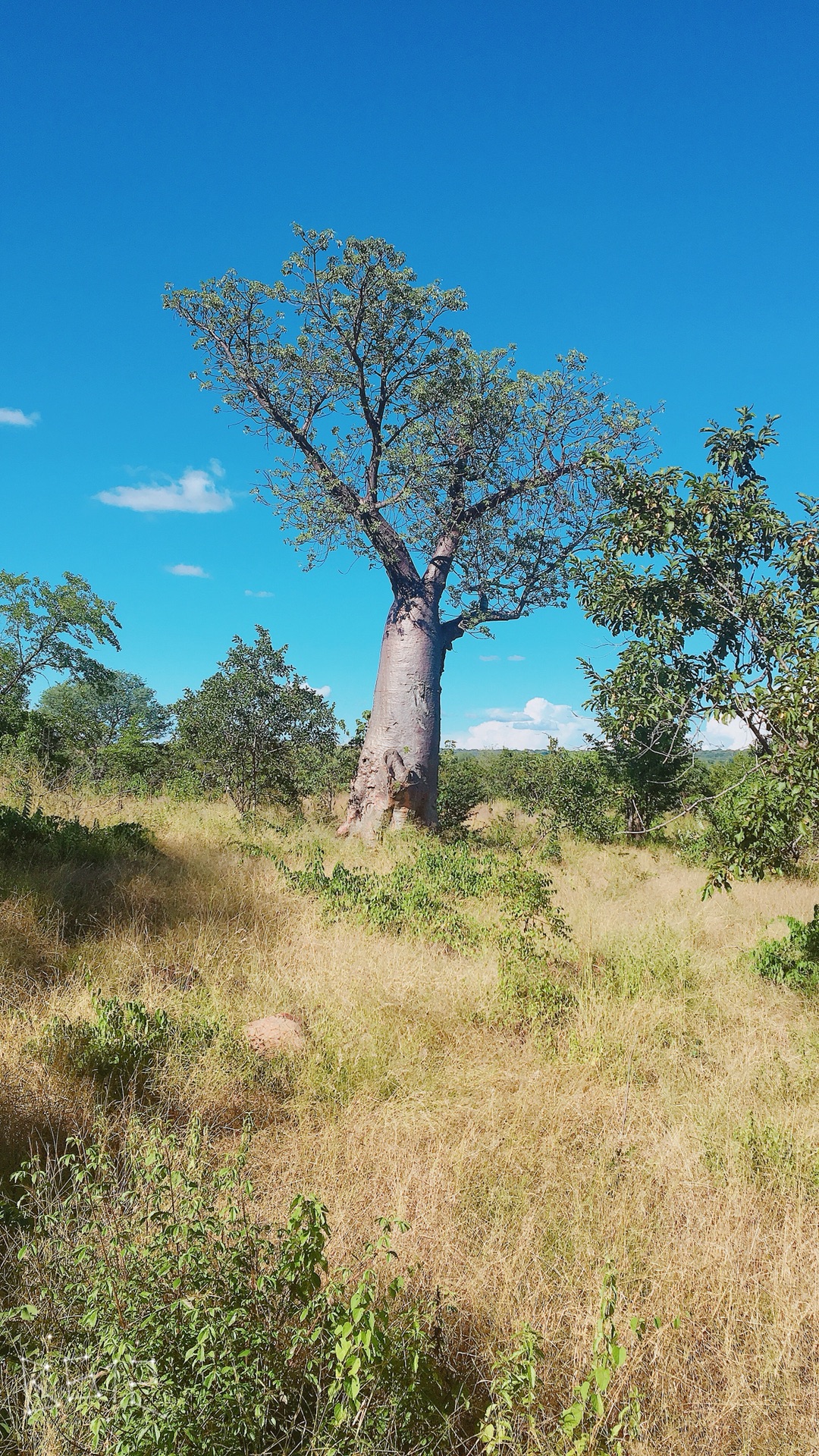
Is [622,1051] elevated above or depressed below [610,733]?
below

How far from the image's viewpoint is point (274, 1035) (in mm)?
4410

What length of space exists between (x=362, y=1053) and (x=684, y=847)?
8570mm

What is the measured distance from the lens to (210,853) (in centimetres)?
820

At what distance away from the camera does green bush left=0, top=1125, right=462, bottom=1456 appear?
1.82 meters

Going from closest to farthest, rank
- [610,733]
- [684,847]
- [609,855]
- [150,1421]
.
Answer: [150,1421] → [610,733] → [684,847] → [609,855]

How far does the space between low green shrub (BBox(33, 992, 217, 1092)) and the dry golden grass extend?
0.46 ft

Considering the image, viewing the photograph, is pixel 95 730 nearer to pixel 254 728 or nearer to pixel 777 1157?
pixel 254 728

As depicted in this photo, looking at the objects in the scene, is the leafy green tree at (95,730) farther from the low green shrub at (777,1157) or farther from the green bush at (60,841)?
the low green shrub at (777,1157)

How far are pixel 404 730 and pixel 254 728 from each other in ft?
10.4

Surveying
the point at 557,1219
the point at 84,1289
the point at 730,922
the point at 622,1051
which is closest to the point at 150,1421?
the point at 84,1289

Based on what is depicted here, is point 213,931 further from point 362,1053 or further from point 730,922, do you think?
point 730,922

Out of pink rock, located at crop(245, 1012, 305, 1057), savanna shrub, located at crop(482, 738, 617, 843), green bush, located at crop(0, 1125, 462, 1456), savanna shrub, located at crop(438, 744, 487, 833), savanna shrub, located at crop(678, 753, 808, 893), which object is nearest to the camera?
green bush, located at crop(0, 1125, 462, 1456)

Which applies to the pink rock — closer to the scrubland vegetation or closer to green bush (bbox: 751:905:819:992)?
the scrubland vegetation

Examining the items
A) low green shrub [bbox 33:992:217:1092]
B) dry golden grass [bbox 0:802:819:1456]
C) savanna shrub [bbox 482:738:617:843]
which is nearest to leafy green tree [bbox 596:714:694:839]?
savanna shrub [bbox 482:738:617:843]
